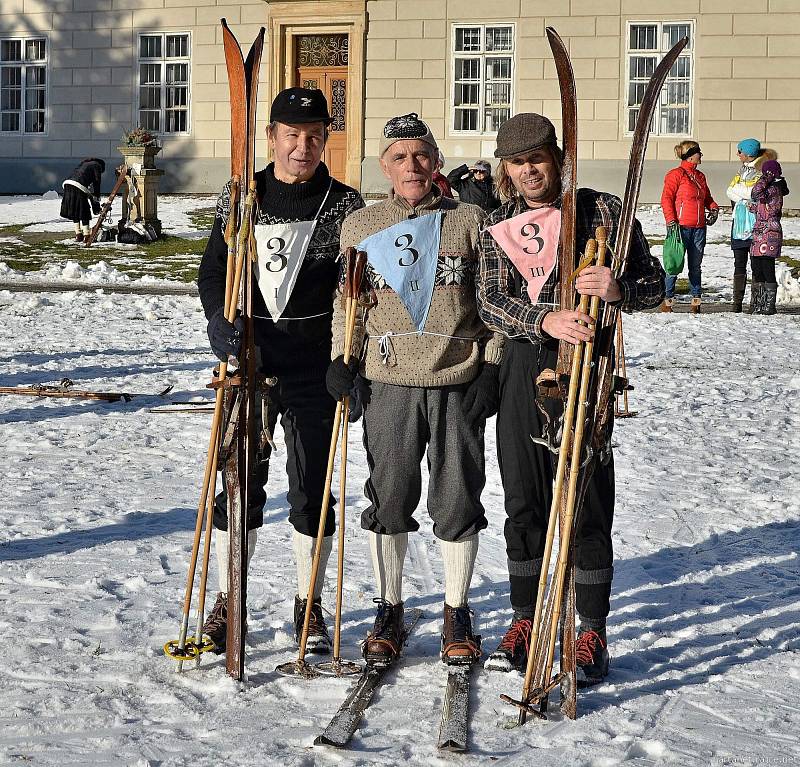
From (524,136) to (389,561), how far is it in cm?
141

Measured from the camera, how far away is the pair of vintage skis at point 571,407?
3572 mm

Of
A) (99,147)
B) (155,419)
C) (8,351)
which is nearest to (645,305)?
(155,419)

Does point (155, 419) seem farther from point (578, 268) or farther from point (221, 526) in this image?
point (578, 268)

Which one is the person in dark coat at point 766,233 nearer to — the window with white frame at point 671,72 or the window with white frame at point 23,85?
the window with white frame at point 671,72

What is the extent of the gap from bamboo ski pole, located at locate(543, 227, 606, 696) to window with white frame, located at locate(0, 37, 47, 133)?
23165 mm

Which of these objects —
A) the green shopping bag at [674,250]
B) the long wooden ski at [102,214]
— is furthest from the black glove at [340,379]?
the long wooden ski at [102,214]

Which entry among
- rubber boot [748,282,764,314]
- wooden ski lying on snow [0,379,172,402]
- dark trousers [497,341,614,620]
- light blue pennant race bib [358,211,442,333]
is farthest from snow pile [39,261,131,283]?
dark trousers [497,341,614,620]

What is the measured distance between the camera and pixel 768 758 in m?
3.31

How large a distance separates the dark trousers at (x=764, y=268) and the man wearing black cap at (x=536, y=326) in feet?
27.4

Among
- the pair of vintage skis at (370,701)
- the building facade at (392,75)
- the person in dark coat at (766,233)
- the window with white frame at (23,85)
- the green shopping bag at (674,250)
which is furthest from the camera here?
the window with white frame at (23,85)

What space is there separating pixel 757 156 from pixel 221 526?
30.3 ft

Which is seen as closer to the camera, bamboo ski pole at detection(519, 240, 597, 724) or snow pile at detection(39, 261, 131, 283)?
bamboo ski pole at detection(519, 240, 597, 724)

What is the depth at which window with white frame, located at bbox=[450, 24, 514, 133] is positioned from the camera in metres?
22.5

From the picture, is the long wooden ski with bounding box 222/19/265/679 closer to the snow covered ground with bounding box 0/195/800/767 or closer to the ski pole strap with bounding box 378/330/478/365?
the snow covered ground with bounding box 0/195/800/767
